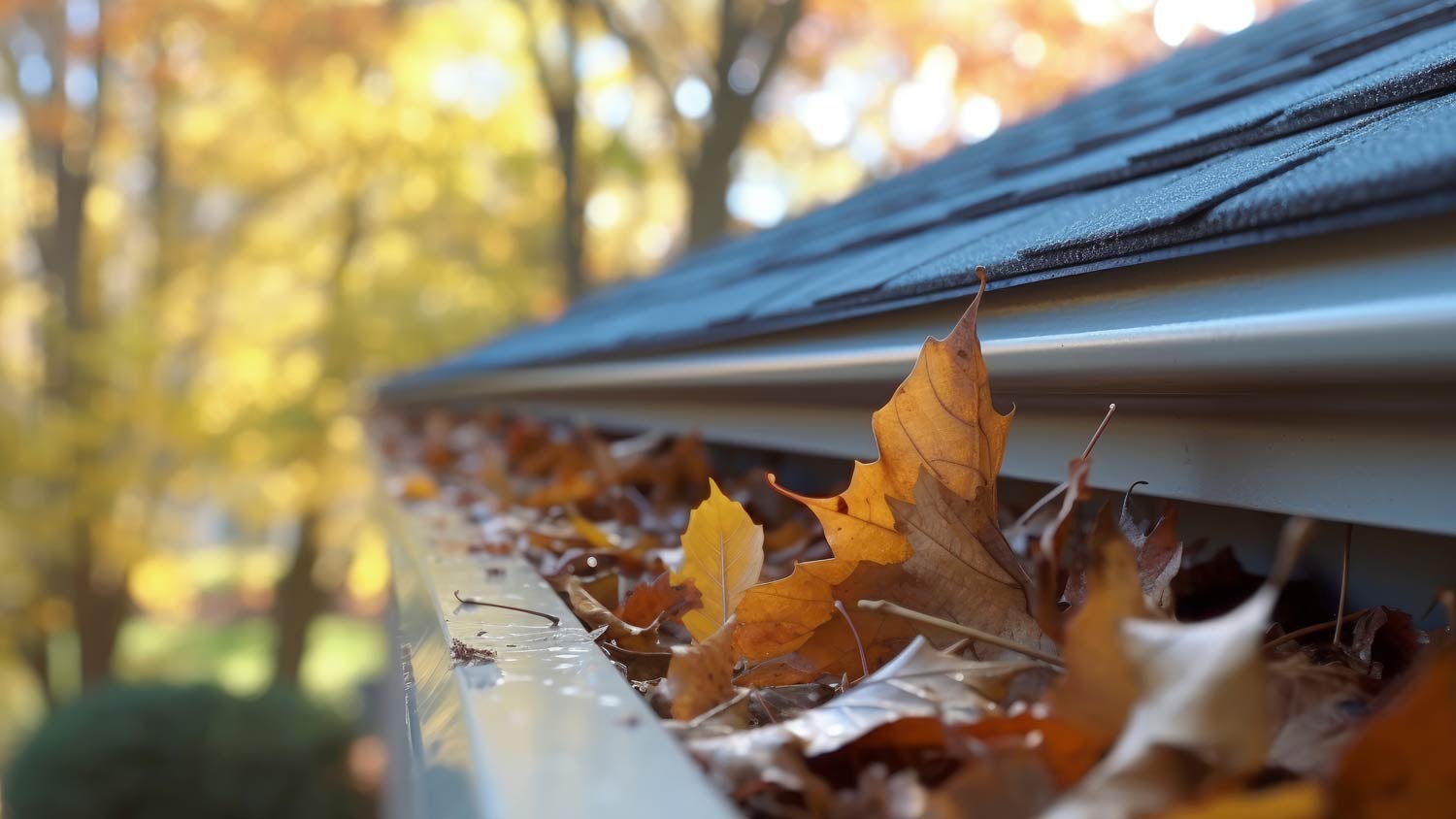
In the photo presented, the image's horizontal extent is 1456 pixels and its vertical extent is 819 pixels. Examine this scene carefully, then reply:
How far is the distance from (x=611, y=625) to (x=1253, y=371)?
521 millimetres

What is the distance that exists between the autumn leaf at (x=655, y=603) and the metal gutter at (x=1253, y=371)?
0.34 meters

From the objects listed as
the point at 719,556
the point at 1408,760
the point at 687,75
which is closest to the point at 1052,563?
the point at 1408,760

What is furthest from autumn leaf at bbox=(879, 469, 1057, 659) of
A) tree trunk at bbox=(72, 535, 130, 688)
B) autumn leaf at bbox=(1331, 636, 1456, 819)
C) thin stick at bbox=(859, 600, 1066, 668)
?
tree trunk at bbox=(72, 535, 130, 688)

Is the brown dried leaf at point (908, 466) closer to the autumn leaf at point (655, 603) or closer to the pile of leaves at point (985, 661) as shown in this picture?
the pile of leaves at point (985, 661)

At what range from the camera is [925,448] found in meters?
0.83

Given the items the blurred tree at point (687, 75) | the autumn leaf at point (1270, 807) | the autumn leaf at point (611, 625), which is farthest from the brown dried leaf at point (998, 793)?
the blurred tree at point (687, 75)

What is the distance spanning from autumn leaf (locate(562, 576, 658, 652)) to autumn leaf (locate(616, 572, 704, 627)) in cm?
2

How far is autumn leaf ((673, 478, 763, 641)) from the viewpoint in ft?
2.86

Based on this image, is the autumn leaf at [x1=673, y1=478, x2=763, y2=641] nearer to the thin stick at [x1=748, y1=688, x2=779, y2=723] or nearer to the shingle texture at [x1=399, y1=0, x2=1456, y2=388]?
the thin stick at [x1=748, y1=688, x2=779, y2=723]

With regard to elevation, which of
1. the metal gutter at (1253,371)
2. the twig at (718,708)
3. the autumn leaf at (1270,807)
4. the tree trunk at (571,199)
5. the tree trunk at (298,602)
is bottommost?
the tree trunk at (298,602)

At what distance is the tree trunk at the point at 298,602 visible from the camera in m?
15.2

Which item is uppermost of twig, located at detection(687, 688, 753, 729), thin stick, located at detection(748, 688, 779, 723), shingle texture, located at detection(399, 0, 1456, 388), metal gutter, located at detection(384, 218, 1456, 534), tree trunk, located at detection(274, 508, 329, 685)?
shingle texture, located at detection(399, 0, 1456, 388)

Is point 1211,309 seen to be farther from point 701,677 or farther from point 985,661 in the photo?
point 701,677

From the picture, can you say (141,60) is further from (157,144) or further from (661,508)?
(661,508)
